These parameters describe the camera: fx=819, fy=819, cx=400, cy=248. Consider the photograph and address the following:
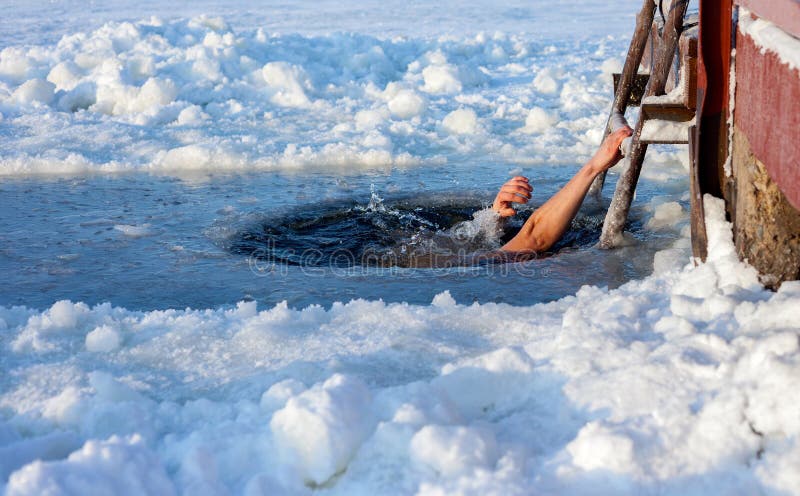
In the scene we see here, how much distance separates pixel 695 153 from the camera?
11.3 ft

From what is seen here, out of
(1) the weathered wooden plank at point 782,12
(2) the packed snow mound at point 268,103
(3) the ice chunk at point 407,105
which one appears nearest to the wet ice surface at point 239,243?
(2) the packed snow mound at point 268,103

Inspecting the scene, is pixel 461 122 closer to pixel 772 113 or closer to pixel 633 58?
pixel 633 58

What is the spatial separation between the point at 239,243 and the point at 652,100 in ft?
8.30

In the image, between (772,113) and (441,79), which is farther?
(441,79)

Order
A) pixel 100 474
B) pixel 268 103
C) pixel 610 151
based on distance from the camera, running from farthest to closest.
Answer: pixel 268 103
pixel 610 151
pixel 100 474

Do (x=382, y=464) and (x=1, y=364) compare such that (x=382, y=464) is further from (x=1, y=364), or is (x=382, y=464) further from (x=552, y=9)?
(x=552, y=9)

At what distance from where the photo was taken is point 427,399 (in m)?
2.29

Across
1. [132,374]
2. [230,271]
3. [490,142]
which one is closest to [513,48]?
[490,142]

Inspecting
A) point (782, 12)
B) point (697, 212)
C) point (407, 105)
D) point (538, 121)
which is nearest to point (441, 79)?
point (407, 105)

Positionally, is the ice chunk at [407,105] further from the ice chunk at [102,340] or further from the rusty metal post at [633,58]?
A: the ice chunk at [102,340]

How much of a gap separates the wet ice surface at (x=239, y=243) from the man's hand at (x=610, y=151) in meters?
0.49

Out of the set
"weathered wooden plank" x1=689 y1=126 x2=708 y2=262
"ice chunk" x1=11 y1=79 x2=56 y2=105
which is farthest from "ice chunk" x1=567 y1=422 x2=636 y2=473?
"ice chunk" x1=11 y1=79 x2=56 y2=105

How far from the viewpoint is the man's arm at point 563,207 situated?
15.7ft

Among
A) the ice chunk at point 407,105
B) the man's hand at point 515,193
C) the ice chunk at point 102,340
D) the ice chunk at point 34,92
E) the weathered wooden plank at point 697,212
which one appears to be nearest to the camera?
the ice chunk at point 102,340
